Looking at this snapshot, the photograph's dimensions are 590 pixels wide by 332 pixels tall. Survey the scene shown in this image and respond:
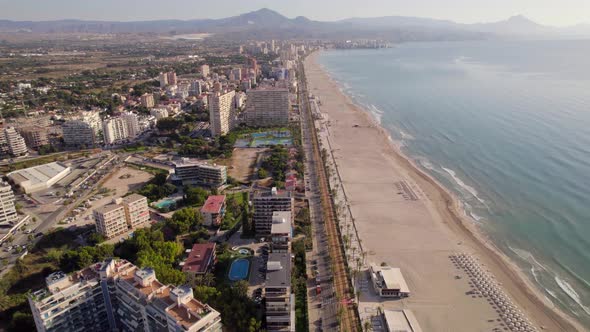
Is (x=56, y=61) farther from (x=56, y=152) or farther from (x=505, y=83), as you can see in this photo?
(x=505, y=83)

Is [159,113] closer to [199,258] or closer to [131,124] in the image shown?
[131,124]

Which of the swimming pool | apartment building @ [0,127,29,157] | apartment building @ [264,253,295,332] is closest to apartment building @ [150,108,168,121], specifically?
apartment building @ [0,127,29,157]

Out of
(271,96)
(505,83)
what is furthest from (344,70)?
(271,96)

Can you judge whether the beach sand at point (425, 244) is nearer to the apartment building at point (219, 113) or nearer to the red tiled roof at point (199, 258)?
the red tiled roof at point (199, 258)

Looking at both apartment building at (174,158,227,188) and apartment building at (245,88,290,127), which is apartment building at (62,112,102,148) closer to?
apartment building at (174,158,227,188)

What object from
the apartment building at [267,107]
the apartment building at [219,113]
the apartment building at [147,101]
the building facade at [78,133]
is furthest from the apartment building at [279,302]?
the apartment building at [147,101]

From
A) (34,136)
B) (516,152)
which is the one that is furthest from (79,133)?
(516,152)
